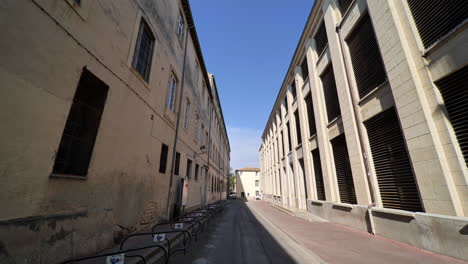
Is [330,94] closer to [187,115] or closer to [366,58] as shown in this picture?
[366,58]

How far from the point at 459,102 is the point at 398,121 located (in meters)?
1.68

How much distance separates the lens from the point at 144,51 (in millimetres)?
6746

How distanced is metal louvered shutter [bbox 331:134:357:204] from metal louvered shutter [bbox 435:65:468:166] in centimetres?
446

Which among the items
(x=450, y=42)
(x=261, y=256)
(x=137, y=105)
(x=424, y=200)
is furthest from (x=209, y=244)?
A: (x=450, y=42)

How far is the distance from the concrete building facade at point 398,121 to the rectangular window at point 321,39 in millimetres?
860

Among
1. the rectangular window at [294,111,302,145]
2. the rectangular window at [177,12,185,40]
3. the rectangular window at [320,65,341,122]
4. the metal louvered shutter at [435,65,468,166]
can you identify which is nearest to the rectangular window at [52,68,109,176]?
the rectangular window at [177,12,185,40]

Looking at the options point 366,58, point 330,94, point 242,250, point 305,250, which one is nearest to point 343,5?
point 366,58

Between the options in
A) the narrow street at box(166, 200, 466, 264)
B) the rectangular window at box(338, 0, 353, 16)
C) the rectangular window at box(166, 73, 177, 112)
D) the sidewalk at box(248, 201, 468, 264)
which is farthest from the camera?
the rectangular window at box(338, 0, 353, 16)

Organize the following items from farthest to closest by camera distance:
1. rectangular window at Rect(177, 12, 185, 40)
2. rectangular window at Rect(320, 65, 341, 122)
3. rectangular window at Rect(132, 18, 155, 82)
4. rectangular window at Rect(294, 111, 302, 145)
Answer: rectangular window at Rect(294, 111, 302, 145)
rectangular window at Rect(177, 12, 185, 40)
rectangular window at Rect(320, 65, 341, 122)
rectangular window at Rect(132, 18, 155, 82)

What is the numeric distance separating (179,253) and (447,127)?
25.6ft

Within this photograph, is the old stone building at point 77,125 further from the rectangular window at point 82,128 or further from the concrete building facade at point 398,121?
the concrete building facade at point 398,121

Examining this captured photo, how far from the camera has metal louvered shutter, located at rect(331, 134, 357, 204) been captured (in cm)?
846

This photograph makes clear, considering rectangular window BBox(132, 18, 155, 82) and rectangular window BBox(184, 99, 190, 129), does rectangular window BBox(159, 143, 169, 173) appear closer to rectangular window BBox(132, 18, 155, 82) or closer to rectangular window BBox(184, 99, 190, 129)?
rectangular window BBox(132, 18, 155, 82)

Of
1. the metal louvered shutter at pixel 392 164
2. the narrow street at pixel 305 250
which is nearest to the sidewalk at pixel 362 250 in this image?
the narrow street at pixel 305 250
